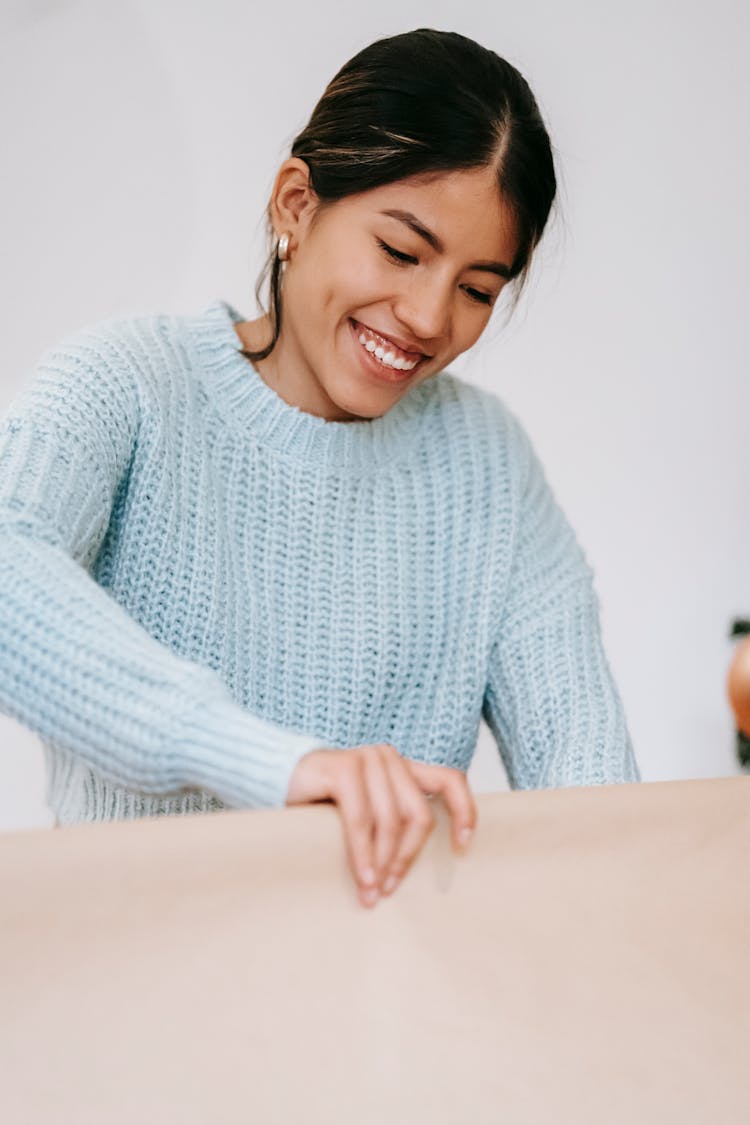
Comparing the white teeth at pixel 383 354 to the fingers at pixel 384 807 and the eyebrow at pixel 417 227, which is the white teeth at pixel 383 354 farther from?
the fingers at pixel 384 807

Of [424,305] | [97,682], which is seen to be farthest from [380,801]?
[424,305]

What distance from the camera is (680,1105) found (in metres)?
Result: 0.54

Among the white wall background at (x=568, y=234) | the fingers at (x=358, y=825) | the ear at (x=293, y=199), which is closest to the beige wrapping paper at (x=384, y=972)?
the fingers at (x=358, y=825)

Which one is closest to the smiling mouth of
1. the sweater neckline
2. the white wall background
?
the sweater neckline

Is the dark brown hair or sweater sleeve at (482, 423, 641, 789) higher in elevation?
the dark brown hair

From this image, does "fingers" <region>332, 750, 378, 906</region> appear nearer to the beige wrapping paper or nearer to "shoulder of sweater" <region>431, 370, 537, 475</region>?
the beige wrapping paper

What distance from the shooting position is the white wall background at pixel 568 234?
5.10 ft

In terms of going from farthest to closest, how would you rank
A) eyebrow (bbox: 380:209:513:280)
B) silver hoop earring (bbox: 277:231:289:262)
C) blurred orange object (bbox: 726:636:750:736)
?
silver hoop earring (bbox: 277:231:289:262) < eyebrow (bbox: 380:209:513:280) < blurred orange object (bbox: 726:636:750:736)

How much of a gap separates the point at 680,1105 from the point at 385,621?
0.45 meters

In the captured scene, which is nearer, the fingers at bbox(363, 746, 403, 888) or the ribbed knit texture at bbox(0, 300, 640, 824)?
the fingers at bbox(363, 746, 403, 888)

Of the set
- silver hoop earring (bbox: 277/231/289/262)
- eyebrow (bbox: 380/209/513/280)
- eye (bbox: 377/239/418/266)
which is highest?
eyebrow (bbox: 380/209/513/280)

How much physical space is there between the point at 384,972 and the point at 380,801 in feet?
0.24

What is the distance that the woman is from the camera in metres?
0.81

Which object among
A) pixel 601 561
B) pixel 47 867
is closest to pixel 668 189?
pixel 601 561
